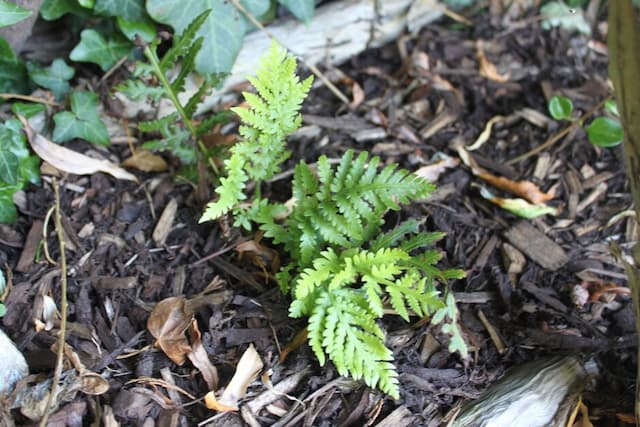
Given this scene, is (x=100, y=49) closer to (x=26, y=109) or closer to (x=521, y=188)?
(x=26, y=109)

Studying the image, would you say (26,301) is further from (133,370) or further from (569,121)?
(569,121)

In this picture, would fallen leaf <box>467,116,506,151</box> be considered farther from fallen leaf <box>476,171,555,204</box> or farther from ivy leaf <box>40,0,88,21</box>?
ivy leaf <box>40,0,88,21</box>

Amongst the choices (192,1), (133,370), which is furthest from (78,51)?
(133,370)

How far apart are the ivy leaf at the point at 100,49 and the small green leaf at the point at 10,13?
1.36ft

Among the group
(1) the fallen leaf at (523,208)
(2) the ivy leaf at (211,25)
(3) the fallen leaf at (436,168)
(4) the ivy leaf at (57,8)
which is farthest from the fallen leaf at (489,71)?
(4) the ivy leaf at (57,8)

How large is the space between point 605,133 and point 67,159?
1941mm

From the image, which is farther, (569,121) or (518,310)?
(569,121)

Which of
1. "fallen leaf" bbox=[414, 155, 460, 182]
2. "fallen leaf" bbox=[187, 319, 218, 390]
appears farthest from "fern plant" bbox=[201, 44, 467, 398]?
"fallen leaf" bbox=[414, 155, 460, 182]

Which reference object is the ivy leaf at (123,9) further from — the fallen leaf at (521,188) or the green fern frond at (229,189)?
the fallen leaf at (521,188)

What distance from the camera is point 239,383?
1898 millimetres

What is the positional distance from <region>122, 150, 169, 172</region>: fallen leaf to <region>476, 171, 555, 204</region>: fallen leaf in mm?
1196

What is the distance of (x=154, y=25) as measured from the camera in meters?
2.57

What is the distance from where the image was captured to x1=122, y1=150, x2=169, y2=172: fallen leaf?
2.45 m

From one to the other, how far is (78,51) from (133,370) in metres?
1.26
